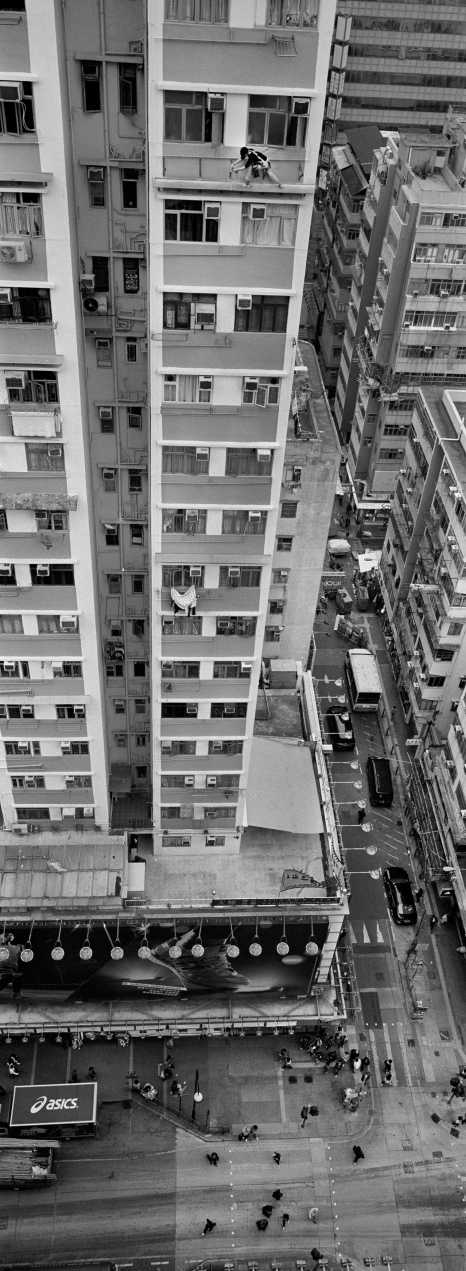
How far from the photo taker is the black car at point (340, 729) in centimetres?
7594

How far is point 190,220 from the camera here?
32281mm

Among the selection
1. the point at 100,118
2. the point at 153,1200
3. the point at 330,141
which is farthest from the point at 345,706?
the point at 330,141

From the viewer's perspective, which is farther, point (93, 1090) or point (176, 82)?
point (93, 1090)

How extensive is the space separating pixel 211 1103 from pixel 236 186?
4823 cm

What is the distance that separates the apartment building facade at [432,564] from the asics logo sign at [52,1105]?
112 ft

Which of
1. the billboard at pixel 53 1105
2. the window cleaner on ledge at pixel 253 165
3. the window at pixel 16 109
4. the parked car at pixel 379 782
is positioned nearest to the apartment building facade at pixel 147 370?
the window at pixel 16 109

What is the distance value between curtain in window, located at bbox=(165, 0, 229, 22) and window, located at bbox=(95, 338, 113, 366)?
46.1 feet

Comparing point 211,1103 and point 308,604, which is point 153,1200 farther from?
point 308,604

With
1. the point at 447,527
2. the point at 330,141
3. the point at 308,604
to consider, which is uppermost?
the point at 330,141

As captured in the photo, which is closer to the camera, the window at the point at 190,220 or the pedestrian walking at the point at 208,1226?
the window at the point at 190,220

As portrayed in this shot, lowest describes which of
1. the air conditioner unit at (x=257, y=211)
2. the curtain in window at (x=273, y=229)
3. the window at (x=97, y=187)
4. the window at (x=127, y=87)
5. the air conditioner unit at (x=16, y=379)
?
the air conditioner unit at (x=16, y=379)

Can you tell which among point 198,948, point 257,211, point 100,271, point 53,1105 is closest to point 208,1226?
point 53,1105

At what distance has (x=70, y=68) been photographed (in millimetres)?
34688

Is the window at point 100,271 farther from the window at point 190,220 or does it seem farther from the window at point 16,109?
the window at point 16,109
